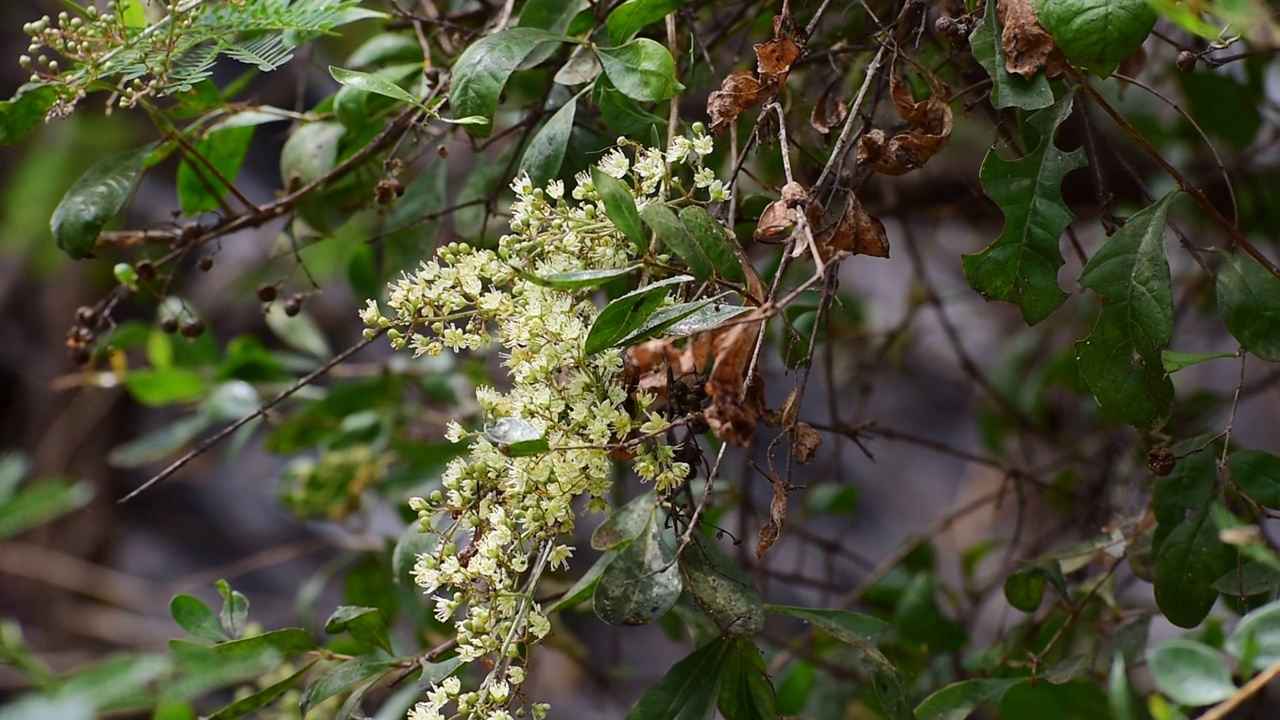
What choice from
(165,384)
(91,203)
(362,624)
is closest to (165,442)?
(165,384)

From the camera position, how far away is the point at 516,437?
2.40ft

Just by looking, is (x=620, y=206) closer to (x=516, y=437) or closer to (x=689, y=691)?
(x=516, y=437)

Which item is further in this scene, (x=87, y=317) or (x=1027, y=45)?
(x=87, y=317)

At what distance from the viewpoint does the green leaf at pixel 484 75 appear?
2.83 ft

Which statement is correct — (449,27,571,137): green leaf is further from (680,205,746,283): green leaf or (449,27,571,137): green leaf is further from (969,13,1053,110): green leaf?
(969,13,1053,110): green leaf

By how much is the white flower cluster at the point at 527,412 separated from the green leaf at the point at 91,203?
0.38 m

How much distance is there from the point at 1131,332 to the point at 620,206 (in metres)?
0.42

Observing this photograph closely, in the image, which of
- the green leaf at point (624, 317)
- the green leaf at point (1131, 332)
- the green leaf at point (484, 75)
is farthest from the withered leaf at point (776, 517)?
the green leaf at point (484, 75)

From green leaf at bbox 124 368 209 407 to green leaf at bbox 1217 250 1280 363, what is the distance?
1.43 metres

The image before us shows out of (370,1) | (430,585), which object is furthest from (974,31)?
(370,1)

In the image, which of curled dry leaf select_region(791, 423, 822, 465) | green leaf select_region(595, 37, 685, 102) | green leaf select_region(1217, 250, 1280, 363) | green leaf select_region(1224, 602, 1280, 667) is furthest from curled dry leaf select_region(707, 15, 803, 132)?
green leaf select_region(1224, 602, 1280, 667)

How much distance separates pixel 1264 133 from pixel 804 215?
→ 176 cm

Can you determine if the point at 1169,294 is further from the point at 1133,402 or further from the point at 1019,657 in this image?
the point at 1019,657

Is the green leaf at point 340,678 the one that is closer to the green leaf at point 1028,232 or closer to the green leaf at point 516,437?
the green leaf at point 516,437
